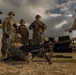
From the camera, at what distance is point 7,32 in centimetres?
1142

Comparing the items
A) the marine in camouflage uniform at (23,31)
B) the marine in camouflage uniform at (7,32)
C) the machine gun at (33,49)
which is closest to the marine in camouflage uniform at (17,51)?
the machine gun at (33,49)

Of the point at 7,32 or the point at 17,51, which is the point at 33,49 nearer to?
the point at 17,51

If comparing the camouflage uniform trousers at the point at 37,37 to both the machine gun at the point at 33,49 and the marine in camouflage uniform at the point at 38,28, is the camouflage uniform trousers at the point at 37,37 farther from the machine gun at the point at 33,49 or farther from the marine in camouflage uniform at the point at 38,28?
the machine gun at the point at 33,49

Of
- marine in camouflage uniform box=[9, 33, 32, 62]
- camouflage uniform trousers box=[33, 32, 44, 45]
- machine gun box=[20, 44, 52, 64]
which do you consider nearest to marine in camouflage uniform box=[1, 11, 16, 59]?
marine in camouflage uniform box=[9, 33, 32, 62]

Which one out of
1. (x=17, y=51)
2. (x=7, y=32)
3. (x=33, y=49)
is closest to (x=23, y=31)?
(x=7, y=32)

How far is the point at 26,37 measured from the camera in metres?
13.0

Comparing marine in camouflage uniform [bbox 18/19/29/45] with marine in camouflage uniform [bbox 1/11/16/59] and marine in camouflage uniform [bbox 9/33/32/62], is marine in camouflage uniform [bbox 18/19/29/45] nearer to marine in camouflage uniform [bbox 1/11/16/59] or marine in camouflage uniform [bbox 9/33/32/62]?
marine in camouflage uniform [bbox 1/11/16/59]

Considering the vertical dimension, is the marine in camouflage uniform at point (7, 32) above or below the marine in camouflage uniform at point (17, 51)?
above

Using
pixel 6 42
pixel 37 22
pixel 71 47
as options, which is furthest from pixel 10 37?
pixel 71 47

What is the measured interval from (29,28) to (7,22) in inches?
51.5

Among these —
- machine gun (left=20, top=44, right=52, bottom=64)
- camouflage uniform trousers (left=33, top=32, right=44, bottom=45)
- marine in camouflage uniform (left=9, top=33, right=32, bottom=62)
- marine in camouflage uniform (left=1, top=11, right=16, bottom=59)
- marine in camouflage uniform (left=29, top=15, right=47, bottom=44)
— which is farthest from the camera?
camouflage uniform trousers (left=33, top=32, right=44, bottom=45)

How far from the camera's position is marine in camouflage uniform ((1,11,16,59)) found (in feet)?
36.8

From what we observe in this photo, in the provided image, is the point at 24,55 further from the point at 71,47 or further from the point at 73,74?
the point at 71,47

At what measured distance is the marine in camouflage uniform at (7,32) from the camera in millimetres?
11226
